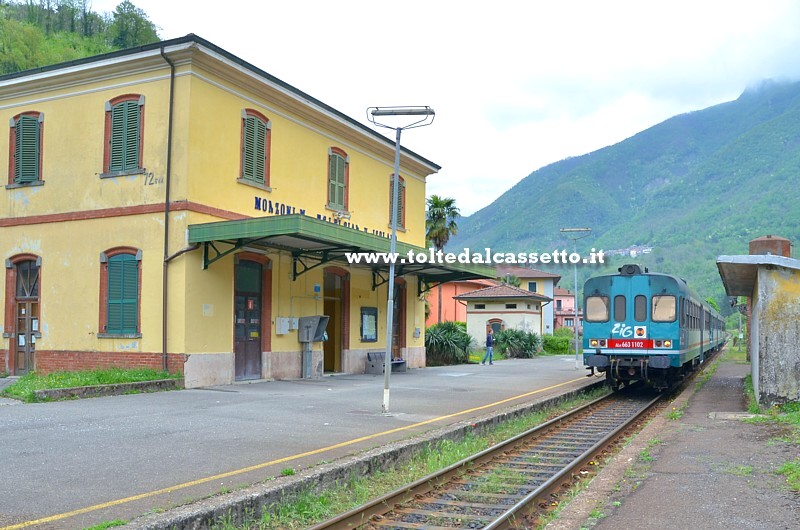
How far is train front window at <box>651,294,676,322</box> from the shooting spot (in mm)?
17984

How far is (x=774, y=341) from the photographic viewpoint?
536 inches

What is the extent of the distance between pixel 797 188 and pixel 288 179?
412 feet

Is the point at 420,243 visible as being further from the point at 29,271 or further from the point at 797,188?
the point at 797,188

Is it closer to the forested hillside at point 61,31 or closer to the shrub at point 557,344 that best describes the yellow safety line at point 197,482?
the shrub at point 557,344

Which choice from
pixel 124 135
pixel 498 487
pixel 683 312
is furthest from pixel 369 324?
pixel 498 487

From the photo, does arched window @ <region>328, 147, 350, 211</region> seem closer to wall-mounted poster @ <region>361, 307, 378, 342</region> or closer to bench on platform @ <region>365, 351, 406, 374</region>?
wall-mounted poster @ <region>361, 307, 378, 342</region>

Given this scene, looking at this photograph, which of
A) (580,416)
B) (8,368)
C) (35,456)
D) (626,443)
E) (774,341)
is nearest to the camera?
(35,456)

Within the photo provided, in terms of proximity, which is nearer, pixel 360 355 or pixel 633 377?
pixel 633 377

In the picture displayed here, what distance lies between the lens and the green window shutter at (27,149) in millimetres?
18703

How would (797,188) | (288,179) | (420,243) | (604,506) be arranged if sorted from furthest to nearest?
(797,188) < (420,243) < (288,179) < (604,506)

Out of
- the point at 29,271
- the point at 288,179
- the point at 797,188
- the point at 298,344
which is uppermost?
the point at 797,188

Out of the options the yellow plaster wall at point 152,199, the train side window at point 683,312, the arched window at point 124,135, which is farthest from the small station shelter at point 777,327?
the arched window at point 124,135

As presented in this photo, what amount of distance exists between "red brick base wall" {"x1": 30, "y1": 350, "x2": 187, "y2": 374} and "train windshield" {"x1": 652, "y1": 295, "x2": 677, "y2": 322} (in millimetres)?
11124

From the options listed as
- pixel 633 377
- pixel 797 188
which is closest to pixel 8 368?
pixel 633 377
